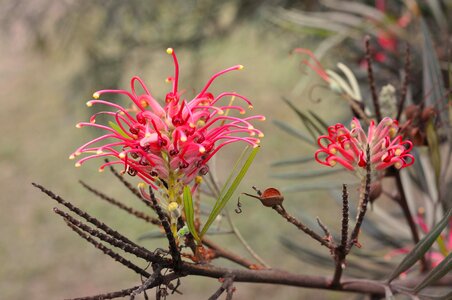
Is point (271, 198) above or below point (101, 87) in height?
below

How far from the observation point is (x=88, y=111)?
2.06 m

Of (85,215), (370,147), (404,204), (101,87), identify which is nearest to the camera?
(85,215)

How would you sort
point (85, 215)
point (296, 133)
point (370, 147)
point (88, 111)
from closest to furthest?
point (85, 215) → point (370, 147) → point (296, 133) → point (88, 111)

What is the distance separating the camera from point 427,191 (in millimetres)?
788

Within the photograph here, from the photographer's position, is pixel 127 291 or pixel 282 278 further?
pixel 282 278

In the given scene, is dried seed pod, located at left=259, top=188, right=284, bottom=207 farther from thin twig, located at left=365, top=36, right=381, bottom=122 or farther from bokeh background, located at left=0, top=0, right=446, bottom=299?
bokeh background, located at left=0, top=0, right=446, bottom=299

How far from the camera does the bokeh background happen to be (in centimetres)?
189

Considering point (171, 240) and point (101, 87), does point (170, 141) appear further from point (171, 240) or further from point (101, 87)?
point (101, 87)

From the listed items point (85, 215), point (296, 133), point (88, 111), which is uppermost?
point (88, 111)

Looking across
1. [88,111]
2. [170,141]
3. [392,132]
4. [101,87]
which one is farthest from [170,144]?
[88,111]

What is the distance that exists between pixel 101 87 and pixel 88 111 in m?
0.15

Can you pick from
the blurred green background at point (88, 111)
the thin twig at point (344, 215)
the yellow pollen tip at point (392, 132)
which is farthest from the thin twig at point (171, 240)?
the blurred green background at point (88, 111)

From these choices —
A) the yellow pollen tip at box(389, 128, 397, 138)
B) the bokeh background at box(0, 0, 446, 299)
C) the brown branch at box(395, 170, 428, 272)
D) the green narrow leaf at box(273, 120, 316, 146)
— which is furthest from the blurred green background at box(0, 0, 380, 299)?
the yellow pollen tip at box(389, 128, 397, 138)

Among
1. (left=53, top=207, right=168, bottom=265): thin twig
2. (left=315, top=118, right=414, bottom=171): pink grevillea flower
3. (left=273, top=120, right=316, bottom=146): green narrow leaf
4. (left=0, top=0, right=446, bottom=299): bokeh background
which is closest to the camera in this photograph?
(left=53, top=207, right=168, bottom=265): thin twig
